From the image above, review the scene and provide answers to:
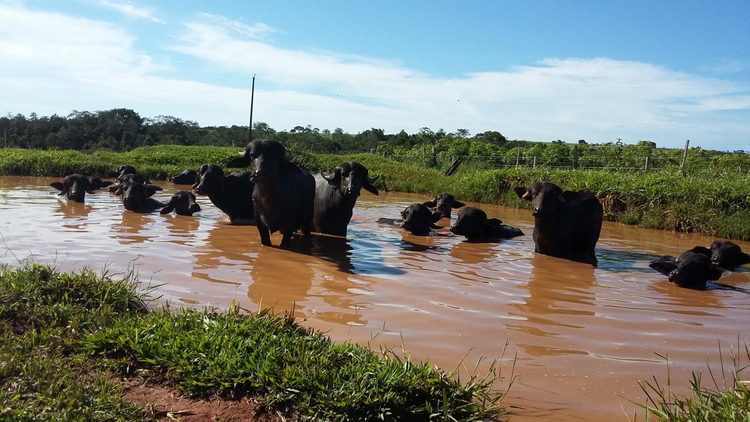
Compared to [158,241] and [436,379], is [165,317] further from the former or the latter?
[158,241]

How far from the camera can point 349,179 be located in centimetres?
862

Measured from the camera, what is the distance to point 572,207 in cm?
876

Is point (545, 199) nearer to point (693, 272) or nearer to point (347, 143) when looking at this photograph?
point (693, 272)

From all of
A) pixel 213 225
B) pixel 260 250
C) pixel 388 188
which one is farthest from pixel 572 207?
pixel 388 188

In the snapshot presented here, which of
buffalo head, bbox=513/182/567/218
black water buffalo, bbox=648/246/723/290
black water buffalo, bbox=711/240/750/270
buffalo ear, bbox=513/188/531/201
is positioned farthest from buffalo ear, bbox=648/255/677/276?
buffalo ear, bbox=513/188/531/201

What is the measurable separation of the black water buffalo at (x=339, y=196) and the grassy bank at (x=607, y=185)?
7025mm

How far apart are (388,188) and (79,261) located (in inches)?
650

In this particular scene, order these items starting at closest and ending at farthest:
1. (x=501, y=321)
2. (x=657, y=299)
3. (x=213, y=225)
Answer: (x=501, y=321) < (x=657, y=299) < (x=213, y=225)

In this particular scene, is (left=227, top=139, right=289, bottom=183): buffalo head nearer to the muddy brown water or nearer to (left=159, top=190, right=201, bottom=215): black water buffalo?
the muddy brown water

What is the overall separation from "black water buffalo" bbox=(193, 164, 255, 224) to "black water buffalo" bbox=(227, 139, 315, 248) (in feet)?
8.28

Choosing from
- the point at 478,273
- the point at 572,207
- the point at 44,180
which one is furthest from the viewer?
the point at 44,180

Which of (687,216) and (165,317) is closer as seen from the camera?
(165,317)

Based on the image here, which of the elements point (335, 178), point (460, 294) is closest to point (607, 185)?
point (335, 178)

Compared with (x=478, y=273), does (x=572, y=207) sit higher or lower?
higher
